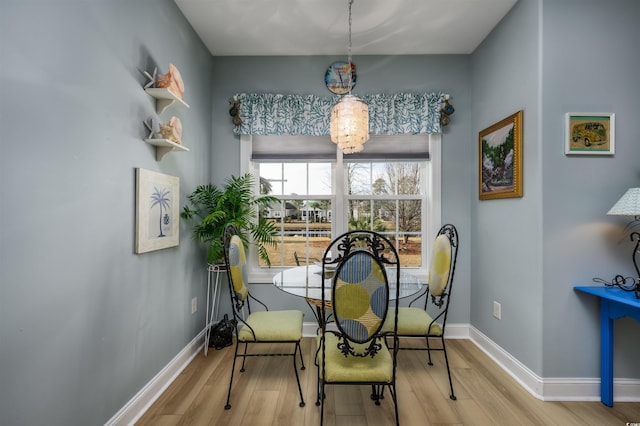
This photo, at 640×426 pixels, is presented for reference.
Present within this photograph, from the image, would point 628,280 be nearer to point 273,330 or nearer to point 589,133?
point 589,133

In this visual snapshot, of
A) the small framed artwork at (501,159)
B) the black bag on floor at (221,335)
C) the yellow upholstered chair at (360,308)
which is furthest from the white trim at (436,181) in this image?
the black bag on floor at (221,335)

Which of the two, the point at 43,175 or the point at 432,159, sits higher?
the point at 432,159

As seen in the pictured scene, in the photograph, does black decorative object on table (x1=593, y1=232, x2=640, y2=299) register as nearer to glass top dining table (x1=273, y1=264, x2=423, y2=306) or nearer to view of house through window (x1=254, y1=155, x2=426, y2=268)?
glass top dining table (x1=273, y1=264, x2=423, y2=306)

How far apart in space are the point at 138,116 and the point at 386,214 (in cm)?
236

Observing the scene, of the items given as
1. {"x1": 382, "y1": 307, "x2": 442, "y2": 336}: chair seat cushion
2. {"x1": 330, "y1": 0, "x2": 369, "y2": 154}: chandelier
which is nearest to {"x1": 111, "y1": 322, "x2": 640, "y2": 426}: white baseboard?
{"x1": 382, "y1": 307, "x2": 442, "y2": 336}: chair seat cushion

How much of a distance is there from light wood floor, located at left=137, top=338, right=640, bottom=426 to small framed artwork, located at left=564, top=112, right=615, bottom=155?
5.56 feet

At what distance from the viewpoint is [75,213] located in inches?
52.6

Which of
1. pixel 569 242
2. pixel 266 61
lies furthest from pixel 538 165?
pixel 266 61

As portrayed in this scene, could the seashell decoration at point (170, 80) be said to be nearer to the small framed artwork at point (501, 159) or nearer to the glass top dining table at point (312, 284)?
the glass top dining table at point (312, 284)

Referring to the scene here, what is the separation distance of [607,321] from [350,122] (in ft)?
7.03

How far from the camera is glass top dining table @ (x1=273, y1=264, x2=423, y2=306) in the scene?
1863 mm

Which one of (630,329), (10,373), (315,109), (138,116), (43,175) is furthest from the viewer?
(315,109)

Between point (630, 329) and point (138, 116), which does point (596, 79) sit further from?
point (138, 116)

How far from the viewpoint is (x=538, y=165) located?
203 cm
